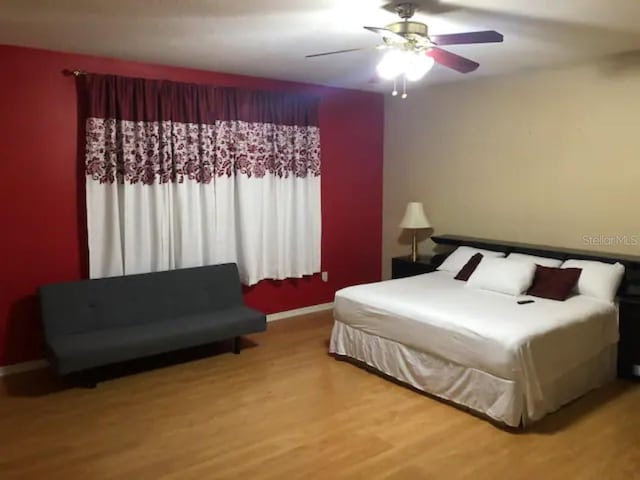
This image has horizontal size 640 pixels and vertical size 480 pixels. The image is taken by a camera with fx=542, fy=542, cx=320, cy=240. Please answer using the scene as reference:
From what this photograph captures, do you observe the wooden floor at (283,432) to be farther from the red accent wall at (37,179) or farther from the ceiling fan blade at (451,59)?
the ceiling fan blade at (451,59)

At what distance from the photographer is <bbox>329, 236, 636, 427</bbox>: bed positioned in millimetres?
3129

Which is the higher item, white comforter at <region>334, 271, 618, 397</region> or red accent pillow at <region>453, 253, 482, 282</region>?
red accent pillow at <region>453, 253, 482, 282</region>

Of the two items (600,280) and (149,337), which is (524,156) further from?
(149,337)

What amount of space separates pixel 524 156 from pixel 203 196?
9.36ft

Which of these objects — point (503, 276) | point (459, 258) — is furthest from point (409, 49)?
point (459, 258)

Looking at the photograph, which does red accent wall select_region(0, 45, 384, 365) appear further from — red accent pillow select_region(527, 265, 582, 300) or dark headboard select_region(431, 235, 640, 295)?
red accent pillow select_region(527, 265, 582, 300)

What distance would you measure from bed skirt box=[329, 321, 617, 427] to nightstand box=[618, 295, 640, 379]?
0.26 ft

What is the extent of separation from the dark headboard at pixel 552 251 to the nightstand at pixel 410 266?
25 centimetres

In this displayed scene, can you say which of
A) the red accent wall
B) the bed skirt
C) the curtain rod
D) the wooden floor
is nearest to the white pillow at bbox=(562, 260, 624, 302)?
the bed skirt

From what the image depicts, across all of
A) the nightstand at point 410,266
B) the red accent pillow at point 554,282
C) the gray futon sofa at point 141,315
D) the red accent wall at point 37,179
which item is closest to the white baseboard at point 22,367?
the red accent wall at point 37,179

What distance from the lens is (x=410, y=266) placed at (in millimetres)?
5301

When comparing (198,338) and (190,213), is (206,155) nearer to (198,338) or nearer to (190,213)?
(190,213)

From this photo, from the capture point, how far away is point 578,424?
320 centimetres

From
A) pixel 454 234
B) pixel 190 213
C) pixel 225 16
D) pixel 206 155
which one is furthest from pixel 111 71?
pixel 454 234
